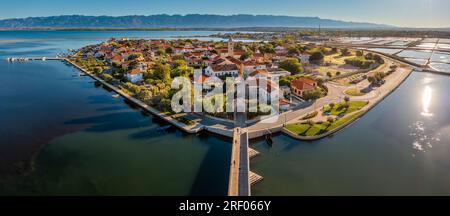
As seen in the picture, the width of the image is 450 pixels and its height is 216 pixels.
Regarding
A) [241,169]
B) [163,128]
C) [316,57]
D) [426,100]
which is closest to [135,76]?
[163,128]

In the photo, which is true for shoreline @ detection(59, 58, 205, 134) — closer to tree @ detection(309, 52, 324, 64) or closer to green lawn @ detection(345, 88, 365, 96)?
green lawn @ detection(345, 88, 365, 96)

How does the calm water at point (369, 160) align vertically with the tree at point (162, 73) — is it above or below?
below

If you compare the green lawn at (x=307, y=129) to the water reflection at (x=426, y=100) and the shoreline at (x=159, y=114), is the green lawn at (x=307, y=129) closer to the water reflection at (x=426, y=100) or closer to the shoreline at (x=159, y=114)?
the shoreline at (x=159, y=114)

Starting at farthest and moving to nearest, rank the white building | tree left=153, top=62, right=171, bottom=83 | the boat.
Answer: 1. the white building
2. tree left=153, top=62, right=171, bottom=83
3. the boat

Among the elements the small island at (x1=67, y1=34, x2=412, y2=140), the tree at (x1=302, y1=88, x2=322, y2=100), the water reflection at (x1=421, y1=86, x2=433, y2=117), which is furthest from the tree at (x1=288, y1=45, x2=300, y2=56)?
the tree at (x1=302, y1=88, x2=322, y2=100)

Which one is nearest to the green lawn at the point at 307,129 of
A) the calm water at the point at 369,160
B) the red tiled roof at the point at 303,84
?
the calm water at the point at 369,160

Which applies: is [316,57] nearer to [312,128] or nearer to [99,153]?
[312,128]
